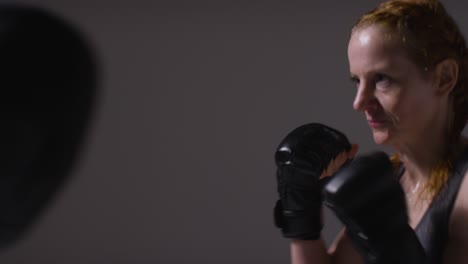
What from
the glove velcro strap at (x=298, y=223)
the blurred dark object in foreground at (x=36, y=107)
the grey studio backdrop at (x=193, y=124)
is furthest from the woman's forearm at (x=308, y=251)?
the grey studio backdrop at (x=193, y=124)

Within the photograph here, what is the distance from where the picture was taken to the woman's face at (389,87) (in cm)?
97

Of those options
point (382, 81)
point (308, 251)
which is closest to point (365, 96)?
point (382, 81)

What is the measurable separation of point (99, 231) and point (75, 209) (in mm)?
124

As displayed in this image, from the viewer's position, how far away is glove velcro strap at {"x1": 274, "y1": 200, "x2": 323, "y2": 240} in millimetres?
1085

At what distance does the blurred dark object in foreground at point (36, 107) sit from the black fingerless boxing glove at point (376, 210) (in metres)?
0.90

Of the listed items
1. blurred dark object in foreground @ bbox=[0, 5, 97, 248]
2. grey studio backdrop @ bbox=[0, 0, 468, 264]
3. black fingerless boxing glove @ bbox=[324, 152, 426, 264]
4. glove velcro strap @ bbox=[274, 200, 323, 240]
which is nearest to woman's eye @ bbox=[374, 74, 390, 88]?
black fingerless boxing glove @ bbox=[324, 152, 426, 264]

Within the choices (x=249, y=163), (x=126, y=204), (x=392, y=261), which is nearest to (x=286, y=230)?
(x=392, y=261)

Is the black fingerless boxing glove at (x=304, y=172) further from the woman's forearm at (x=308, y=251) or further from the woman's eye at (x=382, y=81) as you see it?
the woman's eye at (x=382, y=81)

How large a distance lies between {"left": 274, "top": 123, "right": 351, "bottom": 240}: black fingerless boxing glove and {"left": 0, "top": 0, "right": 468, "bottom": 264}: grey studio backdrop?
1.38 metres

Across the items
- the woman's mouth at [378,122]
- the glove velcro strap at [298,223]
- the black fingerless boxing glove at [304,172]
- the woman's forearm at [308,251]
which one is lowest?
the woman's forearm at [308,251]

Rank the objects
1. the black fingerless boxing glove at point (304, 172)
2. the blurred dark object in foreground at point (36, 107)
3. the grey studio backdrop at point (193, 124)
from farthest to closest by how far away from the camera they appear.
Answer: the grey studio backdrop at point (193, 124) < the blurred dark object in foreground at point (36, 107) < the black fingerless boxing glove at point (304, 172)

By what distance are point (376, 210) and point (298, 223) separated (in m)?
0.18

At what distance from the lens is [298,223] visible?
1091 mm

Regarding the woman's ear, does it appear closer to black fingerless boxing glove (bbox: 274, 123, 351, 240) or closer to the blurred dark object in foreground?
black fingerless boxing glove (bbox: 274, 123, 351, 240)
